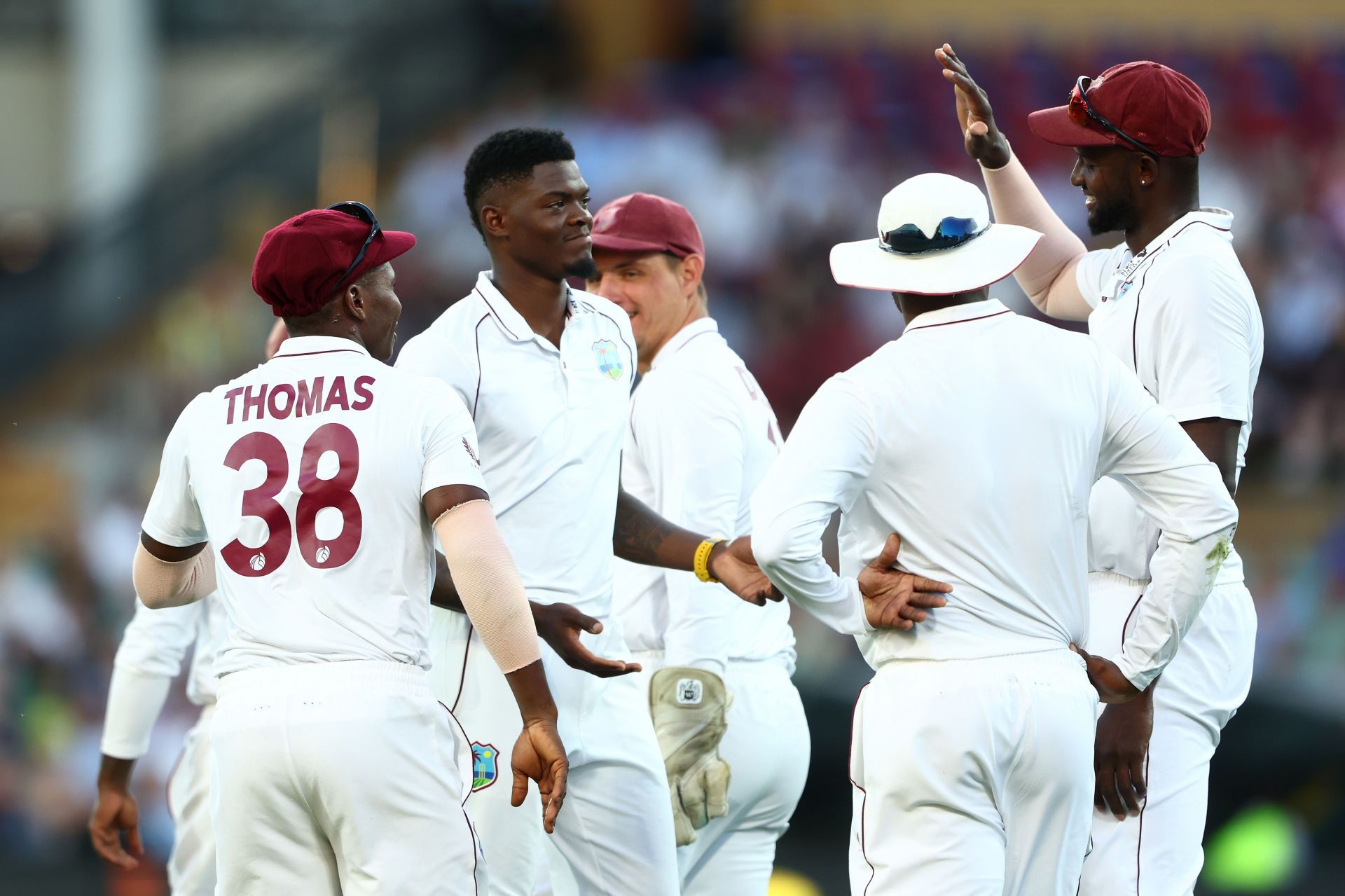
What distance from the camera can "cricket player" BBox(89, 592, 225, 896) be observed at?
6273 millimetres

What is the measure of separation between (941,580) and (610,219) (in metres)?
2.31

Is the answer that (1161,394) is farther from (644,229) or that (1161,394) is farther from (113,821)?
(113,821)

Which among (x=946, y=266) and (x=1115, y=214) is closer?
(x=946, y=266)

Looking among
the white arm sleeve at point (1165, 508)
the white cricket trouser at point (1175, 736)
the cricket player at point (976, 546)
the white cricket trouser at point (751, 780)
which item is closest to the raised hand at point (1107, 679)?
the white arm sleeve at point (1165, 508)

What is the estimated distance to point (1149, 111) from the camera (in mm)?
4770

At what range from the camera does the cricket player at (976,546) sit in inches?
164

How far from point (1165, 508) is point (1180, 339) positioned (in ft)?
1.70

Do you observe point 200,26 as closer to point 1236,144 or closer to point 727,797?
point 1236,144

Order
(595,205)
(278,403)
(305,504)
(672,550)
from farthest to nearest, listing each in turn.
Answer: (595,205) < (672,550) < (278,403) < (305,504)

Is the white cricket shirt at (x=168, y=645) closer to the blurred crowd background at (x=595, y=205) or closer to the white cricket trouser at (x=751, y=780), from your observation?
the white cricket trouser at (x=751, y=780)

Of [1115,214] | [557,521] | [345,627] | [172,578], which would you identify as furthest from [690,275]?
[345,627]

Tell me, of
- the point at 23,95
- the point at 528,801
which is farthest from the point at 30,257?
the point at 528,801

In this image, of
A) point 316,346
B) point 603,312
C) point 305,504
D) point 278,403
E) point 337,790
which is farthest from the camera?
point 603,312

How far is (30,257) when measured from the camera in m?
19.9
